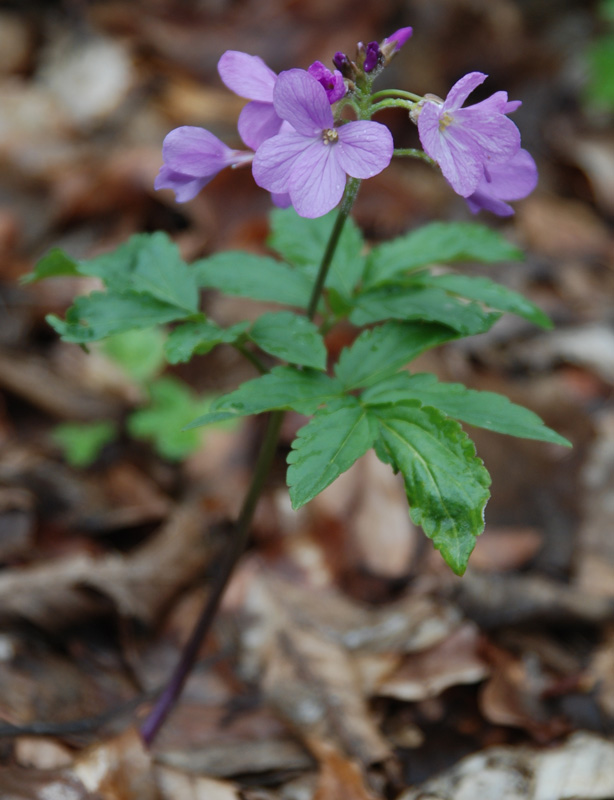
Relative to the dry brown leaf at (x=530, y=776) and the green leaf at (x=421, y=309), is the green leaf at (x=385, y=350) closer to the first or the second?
the green leaf at (x=421, y=309)

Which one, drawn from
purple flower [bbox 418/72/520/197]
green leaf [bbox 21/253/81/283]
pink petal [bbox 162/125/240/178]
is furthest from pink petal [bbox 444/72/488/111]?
green leaf [bbox 21/253/81/283]

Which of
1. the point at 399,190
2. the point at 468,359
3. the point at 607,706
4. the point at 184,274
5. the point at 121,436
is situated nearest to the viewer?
the point at 184,274

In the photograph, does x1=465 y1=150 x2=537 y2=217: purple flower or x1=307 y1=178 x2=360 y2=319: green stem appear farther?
x1=465 y1=150 x2=537 y2=217: purple flower

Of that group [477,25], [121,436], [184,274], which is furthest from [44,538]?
[477,25]

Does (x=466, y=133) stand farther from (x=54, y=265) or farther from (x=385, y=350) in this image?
(x=54, y=265)

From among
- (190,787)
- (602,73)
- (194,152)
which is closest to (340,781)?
(190,787)

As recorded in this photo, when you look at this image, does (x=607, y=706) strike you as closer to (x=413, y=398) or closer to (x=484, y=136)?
(x=413, y=398)

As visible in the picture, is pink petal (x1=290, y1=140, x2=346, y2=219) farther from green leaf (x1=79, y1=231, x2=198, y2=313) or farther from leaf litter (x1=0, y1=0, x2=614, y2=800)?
leaf litter (x1=0, y1=0, x2=614, y2=800)

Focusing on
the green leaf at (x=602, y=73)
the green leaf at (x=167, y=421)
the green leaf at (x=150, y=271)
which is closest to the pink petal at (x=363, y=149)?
the green leaf at (x=150, y=271)
